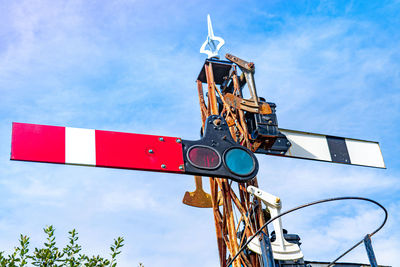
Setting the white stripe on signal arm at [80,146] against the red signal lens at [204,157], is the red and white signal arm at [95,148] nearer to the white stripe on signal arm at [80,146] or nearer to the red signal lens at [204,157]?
the white stripe on signal arm at [80,146]

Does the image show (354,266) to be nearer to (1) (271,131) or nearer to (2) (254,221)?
(2) (254,221)

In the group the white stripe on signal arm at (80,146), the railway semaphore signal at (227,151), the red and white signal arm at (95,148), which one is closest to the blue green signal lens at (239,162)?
the railway semaphore signal at (227,151)

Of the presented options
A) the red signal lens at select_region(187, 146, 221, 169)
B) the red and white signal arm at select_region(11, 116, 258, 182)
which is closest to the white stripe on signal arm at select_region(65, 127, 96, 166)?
the red and white signal arm at select_region(11, 116, 258, 182)

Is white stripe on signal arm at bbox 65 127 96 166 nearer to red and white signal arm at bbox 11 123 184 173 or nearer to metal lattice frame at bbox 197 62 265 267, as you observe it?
red and white signal arm at bbox 11 123 184 173

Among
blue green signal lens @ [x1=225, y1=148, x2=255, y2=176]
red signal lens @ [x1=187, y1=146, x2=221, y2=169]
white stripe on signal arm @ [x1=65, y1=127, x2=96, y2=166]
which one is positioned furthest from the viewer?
blue green signal lens @ [x1=225, y1=148, x2=255, y2=176]

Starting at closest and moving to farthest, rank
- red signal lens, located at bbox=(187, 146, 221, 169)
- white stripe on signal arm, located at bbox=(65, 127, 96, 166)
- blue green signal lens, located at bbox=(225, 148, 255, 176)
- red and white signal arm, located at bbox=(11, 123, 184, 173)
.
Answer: red and white signal arm, located at bbox=(11, 123, 184, 173) < white stripe on signal arm, located at bbox=(65, 127, 96, 166) < red signal lens, located at bbox=(187, 146, 221, 169) < blue green signal lens, located at bbox=(225, 148, 255, 176)

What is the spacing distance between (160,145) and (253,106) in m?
2.23

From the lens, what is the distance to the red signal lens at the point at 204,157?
806 centimetres

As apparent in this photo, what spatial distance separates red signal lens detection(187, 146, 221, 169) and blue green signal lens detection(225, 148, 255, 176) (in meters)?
0.19

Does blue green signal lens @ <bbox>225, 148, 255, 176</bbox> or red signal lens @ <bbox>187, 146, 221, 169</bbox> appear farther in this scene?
blue green signal lens @ <bbox>225, 148, 255, 176</bbox>

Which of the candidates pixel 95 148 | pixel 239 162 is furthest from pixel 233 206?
pixel 95 148

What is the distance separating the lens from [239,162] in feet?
27.4

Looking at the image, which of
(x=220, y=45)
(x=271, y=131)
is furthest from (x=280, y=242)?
(x=220, y=45)

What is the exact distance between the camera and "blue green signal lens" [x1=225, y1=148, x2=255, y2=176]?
8234 millimetres
